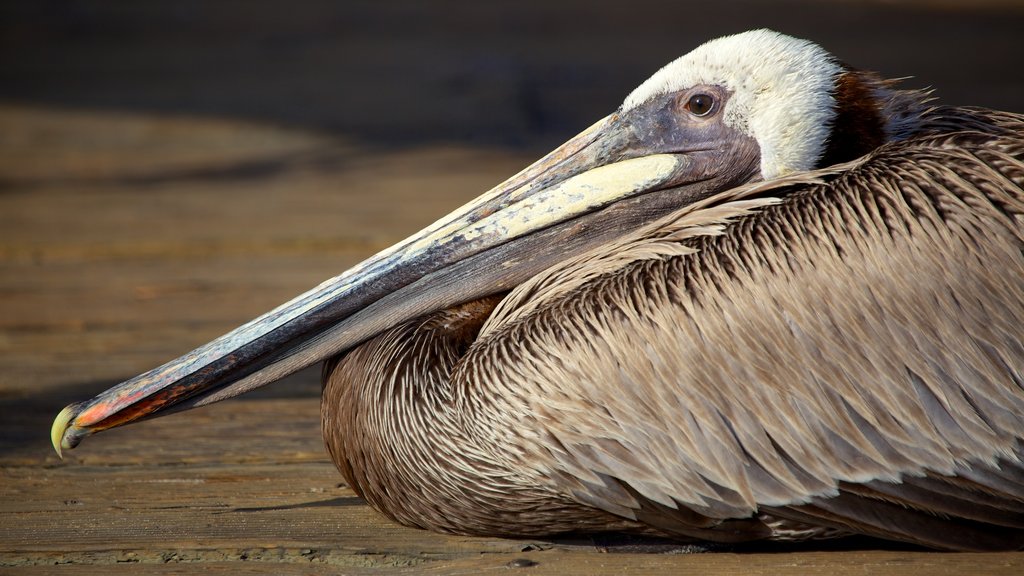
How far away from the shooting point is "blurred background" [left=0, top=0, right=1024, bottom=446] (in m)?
4.23

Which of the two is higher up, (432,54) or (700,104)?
(700,104)

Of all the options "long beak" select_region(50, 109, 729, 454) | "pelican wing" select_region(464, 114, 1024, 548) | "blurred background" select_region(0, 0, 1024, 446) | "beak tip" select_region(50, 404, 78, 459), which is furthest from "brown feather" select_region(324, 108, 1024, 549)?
"blurred background" select_region(0, 0, 1024, 446)

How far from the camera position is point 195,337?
387cm

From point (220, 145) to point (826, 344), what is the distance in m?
5.32

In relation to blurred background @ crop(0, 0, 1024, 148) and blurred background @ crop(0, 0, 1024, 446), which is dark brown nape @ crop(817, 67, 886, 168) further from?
blurred background @ crop(0, 0, 1024, 148)

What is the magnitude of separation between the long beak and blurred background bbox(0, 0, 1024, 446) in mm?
791

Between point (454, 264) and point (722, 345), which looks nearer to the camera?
point (722, 345)

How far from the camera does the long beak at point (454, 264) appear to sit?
8.16 feet

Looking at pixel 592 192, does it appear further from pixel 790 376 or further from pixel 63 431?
pixel 63 431

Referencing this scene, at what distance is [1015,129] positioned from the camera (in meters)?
2.35

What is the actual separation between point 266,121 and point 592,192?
5.13m

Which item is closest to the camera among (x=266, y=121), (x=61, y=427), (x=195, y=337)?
(x=61, y=427)

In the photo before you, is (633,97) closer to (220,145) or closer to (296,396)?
(296,396)

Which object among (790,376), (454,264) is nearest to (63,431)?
(454,264)
